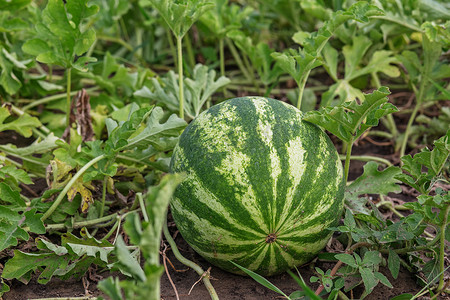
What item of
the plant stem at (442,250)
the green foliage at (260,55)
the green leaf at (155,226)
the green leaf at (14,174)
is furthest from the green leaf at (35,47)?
the plant stem at (442,250)

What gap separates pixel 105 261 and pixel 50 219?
0.59 meters

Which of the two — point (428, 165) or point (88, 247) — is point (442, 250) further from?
point (88, 247)

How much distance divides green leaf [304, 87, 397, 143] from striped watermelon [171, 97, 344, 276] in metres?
0.07

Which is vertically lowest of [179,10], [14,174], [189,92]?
[14,174]

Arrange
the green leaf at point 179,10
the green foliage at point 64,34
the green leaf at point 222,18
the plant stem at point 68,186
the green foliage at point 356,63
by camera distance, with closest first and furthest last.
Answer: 1. the plant stem at point 68,186
2. the green leaf at point 179,10
3. the green foliage at point 64,34
4. the green foliage at point 356,63
5. the green leaf at point 222,18

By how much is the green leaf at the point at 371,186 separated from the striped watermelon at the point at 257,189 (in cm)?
24

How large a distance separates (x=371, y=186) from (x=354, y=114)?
44 cm

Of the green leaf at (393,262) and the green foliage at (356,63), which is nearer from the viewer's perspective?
the green leaf at (393,262)

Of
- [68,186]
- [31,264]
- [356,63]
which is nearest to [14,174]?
[68,186]

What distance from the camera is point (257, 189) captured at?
1.95 meters

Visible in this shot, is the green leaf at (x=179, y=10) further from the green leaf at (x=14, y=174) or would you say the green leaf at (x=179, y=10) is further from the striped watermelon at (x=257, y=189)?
the green leaf at (x=14, y=174)

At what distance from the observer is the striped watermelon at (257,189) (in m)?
1.96

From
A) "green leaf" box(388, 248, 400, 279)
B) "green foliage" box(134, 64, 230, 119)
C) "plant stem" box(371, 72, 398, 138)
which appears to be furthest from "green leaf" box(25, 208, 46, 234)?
"plant stem" box(371, 72, 398, 138)

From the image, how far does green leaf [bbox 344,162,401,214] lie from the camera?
2381mm
